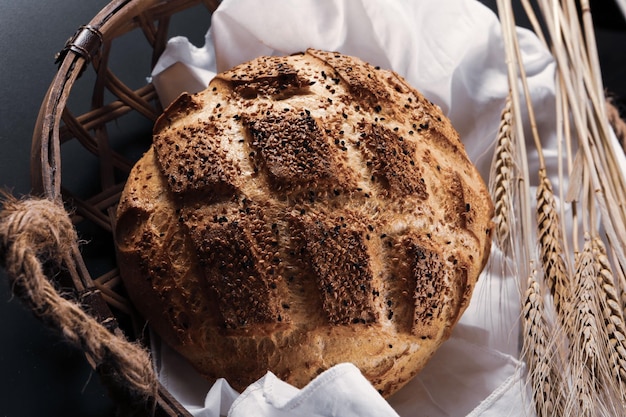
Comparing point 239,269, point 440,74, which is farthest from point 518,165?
point 239,269

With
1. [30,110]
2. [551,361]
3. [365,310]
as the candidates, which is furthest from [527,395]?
[30,110]

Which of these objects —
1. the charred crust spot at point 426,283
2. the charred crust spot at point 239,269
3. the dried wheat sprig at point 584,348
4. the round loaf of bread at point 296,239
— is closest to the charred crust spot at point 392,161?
the round loaf of bread at point 296,239

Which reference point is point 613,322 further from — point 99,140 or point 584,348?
point 99,140

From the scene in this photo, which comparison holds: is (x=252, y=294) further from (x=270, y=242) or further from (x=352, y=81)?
(x=352, y=81)

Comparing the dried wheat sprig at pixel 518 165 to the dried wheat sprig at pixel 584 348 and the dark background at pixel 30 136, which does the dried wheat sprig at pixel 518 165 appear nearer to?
the dried wheat sprig at pixel 584 348

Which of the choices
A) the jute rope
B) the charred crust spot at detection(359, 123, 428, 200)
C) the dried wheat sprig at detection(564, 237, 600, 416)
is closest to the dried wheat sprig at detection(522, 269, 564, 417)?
the dried wheat sprig at detection(564, 237, 600, 416)
